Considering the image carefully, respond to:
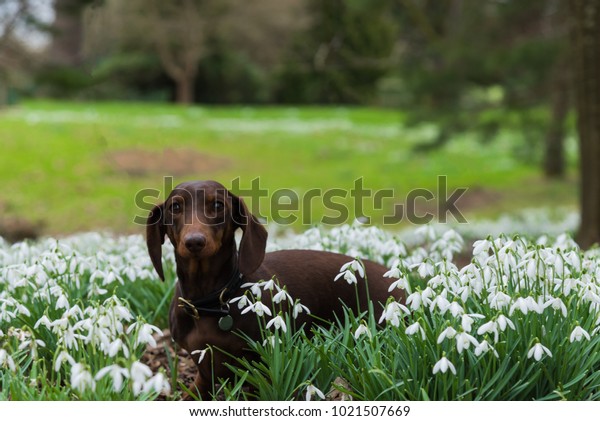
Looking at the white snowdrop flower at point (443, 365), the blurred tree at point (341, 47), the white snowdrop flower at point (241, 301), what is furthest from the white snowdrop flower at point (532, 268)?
the blurred tree at point (341, 47)

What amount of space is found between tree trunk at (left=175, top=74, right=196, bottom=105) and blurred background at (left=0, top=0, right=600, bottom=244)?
0.15 m

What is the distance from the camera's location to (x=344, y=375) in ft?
10.4

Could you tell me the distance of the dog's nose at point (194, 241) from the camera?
3.18 m

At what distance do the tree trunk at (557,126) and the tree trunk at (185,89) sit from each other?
17496 millimetres

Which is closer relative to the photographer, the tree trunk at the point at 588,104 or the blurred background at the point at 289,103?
the tree trunk at the point at 588,104

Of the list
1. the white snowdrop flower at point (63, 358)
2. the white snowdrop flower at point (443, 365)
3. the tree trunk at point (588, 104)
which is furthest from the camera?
the tree trunk at point (588, 104)

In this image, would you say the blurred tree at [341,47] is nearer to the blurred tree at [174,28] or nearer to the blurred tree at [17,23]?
the blurred tree at [174,28]

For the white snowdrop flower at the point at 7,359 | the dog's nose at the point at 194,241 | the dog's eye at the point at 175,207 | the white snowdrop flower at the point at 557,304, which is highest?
the dog's eye at the point at 175,207

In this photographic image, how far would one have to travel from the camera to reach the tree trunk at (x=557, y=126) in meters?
12.8

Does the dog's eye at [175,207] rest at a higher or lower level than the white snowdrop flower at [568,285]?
higher

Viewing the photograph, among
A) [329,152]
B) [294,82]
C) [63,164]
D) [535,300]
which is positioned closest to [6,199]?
[63,164]

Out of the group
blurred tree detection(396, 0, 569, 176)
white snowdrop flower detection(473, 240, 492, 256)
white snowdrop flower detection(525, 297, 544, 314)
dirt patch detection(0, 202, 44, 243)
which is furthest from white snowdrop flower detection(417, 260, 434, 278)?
dirt patch detection(0, 202, 44, 243)

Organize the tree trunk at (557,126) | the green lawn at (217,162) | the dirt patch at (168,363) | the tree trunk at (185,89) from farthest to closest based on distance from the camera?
the tree trunk at (185,89), the green lawn at (217,162), the tree trunk at (557,126), the dirt patch at (168,363)

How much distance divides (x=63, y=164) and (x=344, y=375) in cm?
1502
